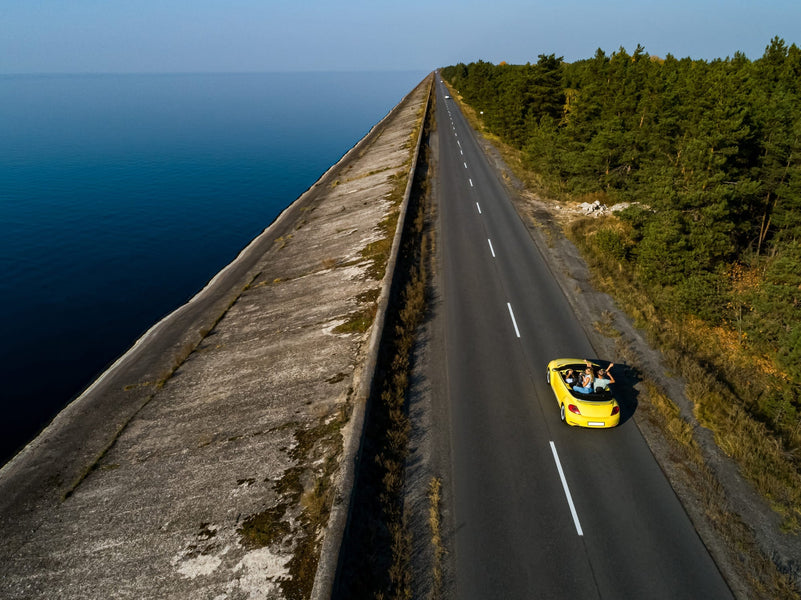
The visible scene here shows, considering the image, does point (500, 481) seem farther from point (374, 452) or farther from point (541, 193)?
point (541, 193)

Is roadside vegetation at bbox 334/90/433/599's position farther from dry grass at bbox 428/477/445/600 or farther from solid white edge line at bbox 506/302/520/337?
solid white edge line at bbox 506/302/520/337

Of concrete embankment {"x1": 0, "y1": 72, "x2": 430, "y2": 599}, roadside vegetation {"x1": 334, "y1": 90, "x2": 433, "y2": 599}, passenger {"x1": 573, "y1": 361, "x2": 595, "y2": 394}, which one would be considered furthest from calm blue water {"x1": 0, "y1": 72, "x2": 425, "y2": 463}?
passenger {"x1": 573, "y1": 361, "x2": 595, "y2": 394}

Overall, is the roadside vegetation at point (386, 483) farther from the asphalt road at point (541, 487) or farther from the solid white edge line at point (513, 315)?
the solid white edge line at point (513, 315)

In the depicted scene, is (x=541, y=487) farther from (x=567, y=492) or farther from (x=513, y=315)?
(x=513, y=315)

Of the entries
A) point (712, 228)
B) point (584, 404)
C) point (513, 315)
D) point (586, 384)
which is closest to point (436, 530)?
point (584, 404)

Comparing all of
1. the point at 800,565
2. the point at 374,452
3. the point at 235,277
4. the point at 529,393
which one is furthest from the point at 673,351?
the point at 235,277
